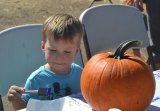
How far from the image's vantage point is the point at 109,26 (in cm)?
276

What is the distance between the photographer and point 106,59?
1570mm

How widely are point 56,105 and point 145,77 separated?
0.41m

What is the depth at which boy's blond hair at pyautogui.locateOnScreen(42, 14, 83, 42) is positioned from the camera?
189 centimetres

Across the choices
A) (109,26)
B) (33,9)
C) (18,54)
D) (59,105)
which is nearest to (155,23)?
(109,26)

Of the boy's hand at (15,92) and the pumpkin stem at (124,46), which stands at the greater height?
the pumpkin stem at (124,46)

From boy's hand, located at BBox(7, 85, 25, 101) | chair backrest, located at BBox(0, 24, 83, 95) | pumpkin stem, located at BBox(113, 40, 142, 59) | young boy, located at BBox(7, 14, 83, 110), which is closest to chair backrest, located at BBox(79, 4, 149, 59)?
chair backrest, located at BBox(0, 24, 83, 95)

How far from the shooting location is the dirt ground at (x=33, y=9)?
19.2 ft

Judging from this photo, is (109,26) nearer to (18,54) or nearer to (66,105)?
(18,54)

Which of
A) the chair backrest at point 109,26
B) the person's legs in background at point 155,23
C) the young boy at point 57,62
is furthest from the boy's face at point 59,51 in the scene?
the person's legs in background at point 155,23

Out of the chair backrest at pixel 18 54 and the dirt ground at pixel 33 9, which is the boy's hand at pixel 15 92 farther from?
the dirt ground at pixel 33 9

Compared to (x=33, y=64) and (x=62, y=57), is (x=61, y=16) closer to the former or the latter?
(x=62, y=57)

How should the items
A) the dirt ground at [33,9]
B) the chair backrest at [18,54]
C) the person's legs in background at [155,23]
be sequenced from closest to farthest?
the chair backrest at [18,54] < the person's legs in background at [155,23] < the dirt ground at [33,9]

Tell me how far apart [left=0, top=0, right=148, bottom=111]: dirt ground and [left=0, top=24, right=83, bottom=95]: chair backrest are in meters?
3.33

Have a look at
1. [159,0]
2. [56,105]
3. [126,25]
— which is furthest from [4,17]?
[56,105]
